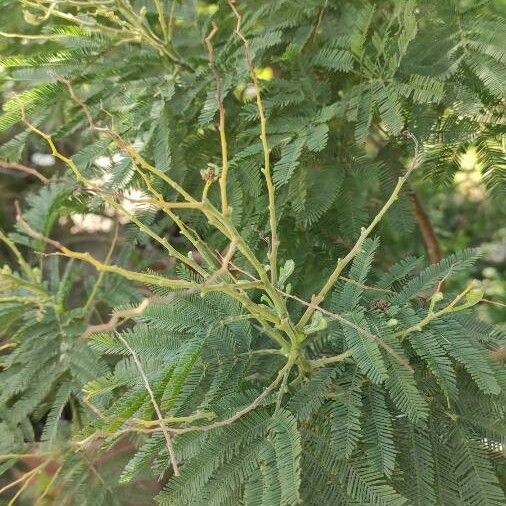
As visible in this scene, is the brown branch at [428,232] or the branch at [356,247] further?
the brown branch at [428,232]

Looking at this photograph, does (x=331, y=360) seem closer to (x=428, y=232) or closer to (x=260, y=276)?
(x=260, y=276)

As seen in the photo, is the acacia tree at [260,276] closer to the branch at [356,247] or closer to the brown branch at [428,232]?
the branch at [356,247]

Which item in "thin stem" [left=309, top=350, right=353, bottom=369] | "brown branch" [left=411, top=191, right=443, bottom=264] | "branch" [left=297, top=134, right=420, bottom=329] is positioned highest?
"branch" [left=297, top=134, right=420, bottom=329]

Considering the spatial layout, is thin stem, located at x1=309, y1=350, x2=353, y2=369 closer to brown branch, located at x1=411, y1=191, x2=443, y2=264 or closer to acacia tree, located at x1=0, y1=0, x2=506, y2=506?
acacia tree, located at x1=0, y1=0, x2=506, y2=506

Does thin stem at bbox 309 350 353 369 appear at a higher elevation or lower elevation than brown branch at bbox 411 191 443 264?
higher

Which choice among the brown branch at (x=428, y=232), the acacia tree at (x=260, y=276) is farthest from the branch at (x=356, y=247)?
the brown branch at (x=428, y=232)

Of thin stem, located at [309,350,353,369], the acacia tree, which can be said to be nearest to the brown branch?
the acacia tree

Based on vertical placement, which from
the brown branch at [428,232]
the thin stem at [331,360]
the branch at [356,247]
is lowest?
the brown branch at [428,232]

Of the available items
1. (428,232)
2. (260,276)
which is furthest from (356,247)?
(428,232)

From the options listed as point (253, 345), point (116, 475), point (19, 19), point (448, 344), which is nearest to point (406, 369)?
point (448, 344)
